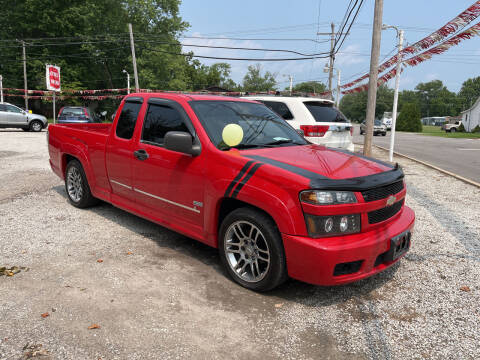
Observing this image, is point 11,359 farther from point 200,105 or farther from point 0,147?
point 0,147

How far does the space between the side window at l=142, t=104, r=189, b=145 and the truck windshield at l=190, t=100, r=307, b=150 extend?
0.82ft

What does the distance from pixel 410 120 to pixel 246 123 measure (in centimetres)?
5041

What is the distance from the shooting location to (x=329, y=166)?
131 inches

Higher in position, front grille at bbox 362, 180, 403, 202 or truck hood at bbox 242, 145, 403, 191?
truck hood at bbox 242, 145, 403, 191

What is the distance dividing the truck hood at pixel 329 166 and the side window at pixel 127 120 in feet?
5.71

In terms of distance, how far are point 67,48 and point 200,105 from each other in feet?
165

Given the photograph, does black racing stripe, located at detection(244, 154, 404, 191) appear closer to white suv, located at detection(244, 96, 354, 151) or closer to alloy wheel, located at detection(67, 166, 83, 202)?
alloy wheel, located at detection(67, 166, 83, 202)

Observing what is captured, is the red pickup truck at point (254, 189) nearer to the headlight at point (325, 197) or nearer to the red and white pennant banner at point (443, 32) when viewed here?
the headlight at point (325, 197)

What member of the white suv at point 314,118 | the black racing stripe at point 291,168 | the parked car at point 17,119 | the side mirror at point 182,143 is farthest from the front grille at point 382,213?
the parked car at point 17,119

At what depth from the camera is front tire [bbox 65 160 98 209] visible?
5.62 m

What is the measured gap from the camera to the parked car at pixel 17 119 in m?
21.9

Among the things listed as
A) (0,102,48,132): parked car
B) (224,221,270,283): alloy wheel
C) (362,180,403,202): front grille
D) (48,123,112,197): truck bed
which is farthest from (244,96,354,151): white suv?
(0,102,48,132): parked car

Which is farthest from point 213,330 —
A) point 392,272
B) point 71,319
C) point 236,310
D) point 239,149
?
point 392,272

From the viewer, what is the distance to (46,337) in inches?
103
